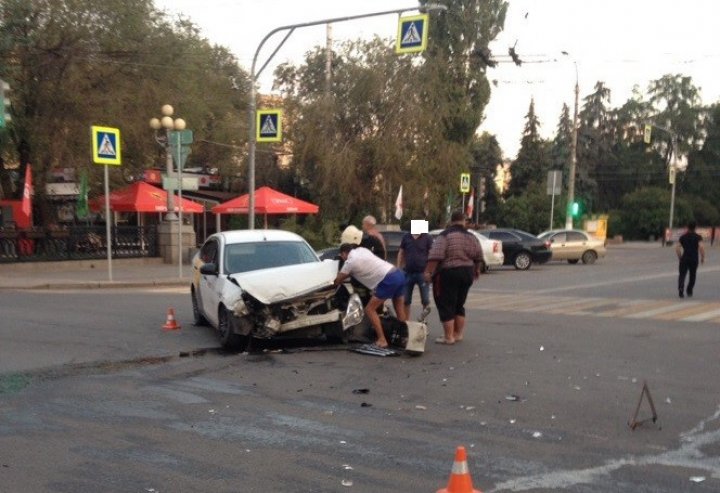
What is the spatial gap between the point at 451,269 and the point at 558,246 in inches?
963

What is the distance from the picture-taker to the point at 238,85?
54.3 meters

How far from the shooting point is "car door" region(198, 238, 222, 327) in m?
11.5

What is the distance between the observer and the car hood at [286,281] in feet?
33.8

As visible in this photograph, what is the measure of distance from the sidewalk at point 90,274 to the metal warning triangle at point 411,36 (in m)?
9.64

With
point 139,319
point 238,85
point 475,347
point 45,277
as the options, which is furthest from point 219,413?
point 238,85

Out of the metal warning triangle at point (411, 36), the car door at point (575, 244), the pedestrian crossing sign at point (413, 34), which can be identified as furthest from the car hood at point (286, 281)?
the car door at point (575, 244)

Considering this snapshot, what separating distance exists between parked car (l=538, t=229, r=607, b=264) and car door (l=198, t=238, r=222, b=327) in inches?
909

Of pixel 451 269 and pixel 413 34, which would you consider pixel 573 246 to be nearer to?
pixel 413 34

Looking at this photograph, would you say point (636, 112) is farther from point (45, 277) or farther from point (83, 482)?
point (83, 482)

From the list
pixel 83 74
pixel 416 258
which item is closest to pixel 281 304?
pixel 416 258

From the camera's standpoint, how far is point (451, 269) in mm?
10852

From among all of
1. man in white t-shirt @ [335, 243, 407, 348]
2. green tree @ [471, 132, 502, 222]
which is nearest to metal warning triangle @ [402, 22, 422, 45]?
man in white t-shirt @ [335, 243, 407, 348]

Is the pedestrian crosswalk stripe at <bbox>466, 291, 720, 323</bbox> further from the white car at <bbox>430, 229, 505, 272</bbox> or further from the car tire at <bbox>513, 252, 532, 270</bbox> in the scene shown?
the car tire at <bbox>513, 252, 532, 270</bbox>

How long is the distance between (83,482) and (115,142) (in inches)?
703
